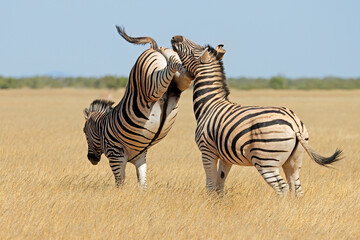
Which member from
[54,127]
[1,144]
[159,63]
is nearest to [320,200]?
[159,63]

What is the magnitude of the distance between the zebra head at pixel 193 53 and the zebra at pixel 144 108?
5.3 inches

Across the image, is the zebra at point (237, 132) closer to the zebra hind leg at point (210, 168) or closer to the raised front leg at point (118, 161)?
the zebra hind leg at point (210, 168)

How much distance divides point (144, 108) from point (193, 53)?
3.18ft

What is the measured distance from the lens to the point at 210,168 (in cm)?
722

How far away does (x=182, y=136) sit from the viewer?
1858cm

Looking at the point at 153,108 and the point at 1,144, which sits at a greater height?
the point at 153,108

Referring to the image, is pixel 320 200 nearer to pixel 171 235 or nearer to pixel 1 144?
pixel 171 235

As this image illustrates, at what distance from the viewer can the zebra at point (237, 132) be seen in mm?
6559

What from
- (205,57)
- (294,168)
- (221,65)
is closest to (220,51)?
(221,65)

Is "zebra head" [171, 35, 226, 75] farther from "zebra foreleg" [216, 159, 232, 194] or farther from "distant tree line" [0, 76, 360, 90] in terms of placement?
"distant tree line" [0, 76, 360, 90]

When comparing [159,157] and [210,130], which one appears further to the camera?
[159,157]

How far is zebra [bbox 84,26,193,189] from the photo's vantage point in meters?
7.34

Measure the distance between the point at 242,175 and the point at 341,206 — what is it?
350 cm

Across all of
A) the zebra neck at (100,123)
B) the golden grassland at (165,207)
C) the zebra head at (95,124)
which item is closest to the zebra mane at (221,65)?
the golden grassland at (165,207)
